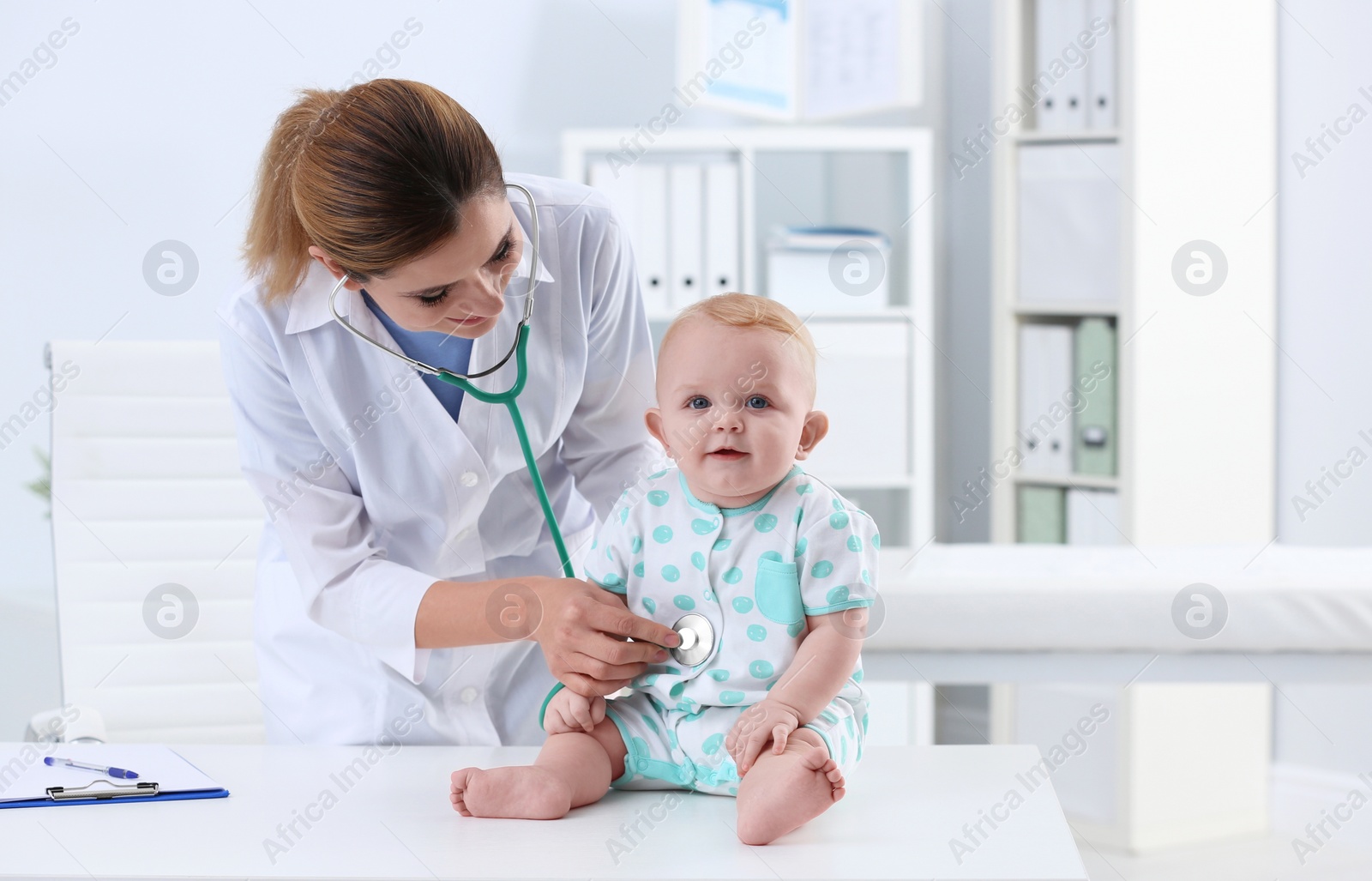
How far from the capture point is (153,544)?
1.72m

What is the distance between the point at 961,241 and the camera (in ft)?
11.2

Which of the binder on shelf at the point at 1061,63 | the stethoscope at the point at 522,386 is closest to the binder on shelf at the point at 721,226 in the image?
the binder on shelf at the point at 1061,63

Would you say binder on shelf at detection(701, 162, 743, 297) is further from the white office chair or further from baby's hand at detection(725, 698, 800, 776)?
baby's hand at detection(725, 698, 800, 776)

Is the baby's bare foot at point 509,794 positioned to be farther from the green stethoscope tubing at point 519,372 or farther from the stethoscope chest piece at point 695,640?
the green stethoscope tubing at point 519,372

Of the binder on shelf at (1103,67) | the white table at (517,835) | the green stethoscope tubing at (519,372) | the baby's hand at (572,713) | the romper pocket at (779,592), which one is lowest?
the white table at (517,835)

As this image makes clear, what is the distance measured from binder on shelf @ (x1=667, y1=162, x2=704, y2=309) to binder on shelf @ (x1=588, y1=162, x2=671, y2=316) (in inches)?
0.7

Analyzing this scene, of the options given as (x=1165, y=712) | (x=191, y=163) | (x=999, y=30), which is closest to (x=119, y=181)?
(x=191, y=163)

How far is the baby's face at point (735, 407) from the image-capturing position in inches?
38.1

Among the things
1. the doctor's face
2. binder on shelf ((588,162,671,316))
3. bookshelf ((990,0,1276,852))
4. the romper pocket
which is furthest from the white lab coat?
bookshelf ((990,0,1276,852))

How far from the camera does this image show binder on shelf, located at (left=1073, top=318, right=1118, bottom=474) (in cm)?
273

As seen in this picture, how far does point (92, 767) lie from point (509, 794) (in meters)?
0.42

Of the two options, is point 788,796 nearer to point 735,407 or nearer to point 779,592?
point 779,592

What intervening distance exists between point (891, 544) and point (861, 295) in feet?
2.50

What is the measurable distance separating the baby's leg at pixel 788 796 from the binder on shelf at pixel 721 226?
2.13 meters
